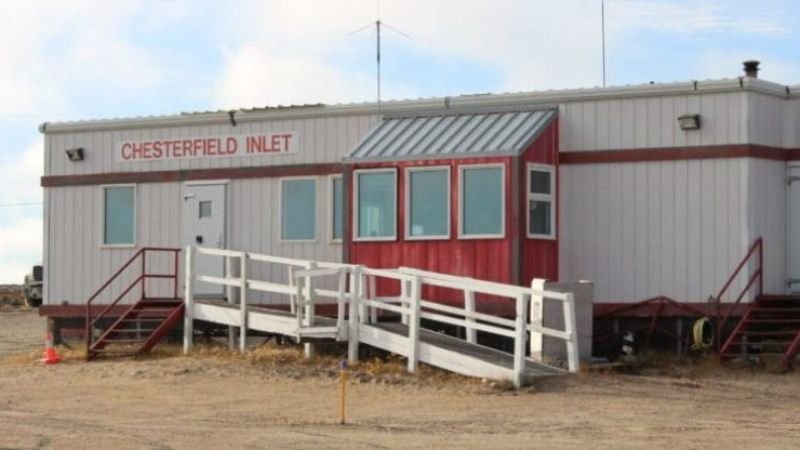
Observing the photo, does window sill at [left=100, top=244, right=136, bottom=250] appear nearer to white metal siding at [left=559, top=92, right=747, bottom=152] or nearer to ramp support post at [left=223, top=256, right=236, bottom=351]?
ramp support post at [left=223, top=256, right=236, bottom=351]

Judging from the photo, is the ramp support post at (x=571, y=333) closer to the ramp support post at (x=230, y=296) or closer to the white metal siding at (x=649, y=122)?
the white metal siding at (x=649, y=122)

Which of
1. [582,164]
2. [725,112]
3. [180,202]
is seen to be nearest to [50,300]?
[180,202]

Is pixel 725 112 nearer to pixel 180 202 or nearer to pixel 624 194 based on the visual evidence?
pixel 624 194

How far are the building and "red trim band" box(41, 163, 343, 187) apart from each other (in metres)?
0.05

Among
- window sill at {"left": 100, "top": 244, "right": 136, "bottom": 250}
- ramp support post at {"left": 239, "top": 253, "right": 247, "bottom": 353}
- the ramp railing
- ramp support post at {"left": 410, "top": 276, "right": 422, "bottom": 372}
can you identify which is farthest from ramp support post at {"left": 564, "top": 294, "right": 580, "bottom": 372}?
window sill at {"left": 100, "top": 244, "right": 136, "bottom": 250}

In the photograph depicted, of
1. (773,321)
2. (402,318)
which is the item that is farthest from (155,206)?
(773,321)

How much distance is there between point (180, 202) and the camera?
2559 cm

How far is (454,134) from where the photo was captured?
888 inches

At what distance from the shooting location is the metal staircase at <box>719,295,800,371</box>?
2044cm

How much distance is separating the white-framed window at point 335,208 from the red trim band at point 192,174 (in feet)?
0.55

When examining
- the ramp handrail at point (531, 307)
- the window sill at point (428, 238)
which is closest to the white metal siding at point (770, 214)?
the ramp handrail at point (531, 307)

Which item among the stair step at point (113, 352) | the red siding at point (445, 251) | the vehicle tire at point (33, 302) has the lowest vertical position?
the vehicle tire at point (33, 302)

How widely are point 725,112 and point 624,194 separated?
1870 millimetres

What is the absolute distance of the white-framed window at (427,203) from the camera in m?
22.1
